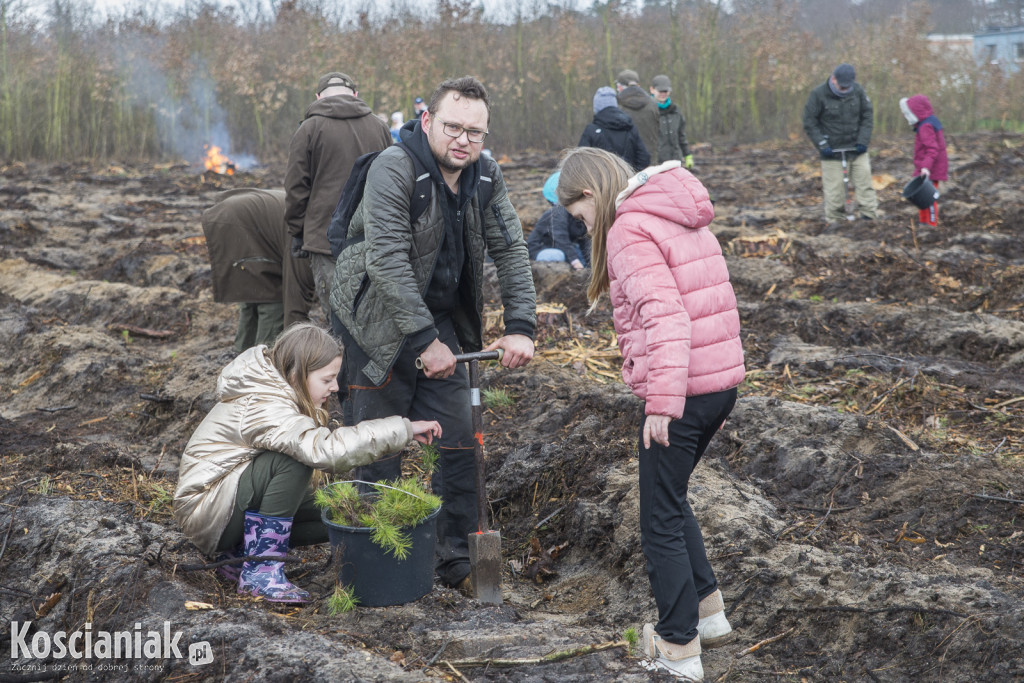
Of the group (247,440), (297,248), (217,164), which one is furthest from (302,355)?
(217,164)

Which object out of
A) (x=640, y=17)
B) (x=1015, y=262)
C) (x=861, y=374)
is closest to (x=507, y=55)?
(x=640, y=17)

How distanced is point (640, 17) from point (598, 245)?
21.6m

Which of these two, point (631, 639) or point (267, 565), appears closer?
point (631, 639)

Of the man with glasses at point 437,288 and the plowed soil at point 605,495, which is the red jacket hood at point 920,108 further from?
the man with glasses at point 437,288

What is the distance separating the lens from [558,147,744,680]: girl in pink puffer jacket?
2830 mm

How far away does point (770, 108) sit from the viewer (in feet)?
74.6

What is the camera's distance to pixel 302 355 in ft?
11.5

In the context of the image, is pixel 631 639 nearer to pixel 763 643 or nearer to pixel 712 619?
pixel 712 619

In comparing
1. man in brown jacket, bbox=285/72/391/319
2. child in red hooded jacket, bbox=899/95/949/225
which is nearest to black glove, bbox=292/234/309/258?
man in brown jacket, bbox=285/72/391/319

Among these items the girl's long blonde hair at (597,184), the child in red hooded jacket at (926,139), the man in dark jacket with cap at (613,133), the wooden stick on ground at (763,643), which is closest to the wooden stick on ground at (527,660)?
the wooden stick on ground at (763,643)

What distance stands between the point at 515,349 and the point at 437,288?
412 millimetres

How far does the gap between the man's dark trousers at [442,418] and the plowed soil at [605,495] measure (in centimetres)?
34

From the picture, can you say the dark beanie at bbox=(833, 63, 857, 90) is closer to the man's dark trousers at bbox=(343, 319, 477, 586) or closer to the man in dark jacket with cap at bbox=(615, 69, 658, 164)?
the man in dark jacket with cap at bbox=(615, 69, 658, 164)

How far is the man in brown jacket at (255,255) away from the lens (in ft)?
19.6
